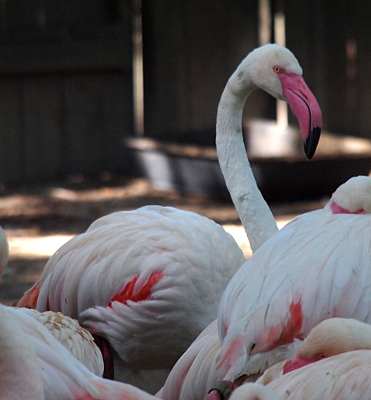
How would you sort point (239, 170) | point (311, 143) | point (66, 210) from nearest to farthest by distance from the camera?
point (311, 143) < point (239, 170) < point (66, 210)

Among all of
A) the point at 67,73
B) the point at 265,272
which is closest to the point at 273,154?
the point at 67,73

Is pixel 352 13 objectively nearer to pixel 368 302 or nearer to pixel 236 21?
pixel 236 21

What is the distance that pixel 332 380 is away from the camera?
5.65 feet

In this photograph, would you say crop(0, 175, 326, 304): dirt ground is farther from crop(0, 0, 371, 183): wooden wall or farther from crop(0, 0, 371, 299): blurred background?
crop(0, 0, 371, 183): wooden wall

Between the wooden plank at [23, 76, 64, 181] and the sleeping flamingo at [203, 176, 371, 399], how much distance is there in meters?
5.83

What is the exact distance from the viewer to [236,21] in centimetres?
Answer: 849

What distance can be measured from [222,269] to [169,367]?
56 centimetres

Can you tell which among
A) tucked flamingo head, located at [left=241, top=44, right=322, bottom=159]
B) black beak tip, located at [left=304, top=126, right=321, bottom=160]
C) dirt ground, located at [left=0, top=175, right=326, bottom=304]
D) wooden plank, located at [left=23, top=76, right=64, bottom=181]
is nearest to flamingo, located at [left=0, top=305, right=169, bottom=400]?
black beak tip, located at [left=304, top=126, right=321, bottom=160]

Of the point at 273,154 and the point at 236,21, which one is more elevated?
the point at 236,21

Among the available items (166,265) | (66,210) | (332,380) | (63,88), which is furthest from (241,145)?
(63,88)

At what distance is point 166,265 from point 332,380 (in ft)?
4.22

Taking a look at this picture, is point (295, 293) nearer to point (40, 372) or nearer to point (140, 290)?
point (40, 372)

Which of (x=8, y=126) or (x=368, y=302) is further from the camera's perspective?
(x=8, y=126)

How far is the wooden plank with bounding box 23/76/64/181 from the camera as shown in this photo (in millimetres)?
7711
